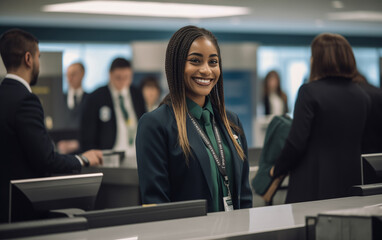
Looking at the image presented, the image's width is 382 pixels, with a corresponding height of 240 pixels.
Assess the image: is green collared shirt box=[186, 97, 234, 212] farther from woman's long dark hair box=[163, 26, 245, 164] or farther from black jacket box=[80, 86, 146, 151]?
black jacket box=[80, 86, 146, 151]

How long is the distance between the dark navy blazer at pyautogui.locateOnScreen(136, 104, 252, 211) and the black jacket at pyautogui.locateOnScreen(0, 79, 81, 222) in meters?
0.67

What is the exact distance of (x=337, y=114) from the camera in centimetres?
250

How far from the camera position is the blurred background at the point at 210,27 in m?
9.58

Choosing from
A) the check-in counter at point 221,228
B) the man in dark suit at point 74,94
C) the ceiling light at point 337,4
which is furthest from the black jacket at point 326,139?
the ceiling light at point 337,4

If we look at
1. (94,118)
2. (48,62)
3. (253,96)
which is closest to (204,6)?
(253,96)

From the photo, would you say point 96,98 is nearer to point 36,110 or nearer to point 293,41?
point 36,110

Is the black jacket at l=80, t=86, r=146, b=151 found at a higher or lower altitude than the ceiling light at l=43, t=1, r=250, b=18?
lower

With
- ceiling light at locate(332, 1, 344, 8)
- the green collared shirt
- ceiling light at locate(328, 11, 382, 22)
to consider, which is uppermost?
ceiling light at locate(332, 1, 344, 8)

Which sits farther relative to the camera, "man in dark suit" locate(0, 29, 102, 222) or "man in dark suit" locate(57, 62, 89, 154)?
"man in dark suit" locate(57, 62, 89, 154)

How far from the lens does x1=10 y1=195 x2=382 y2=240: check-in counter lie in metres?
1.04

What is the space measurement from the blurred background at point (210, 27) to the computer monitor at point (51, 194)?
16.9 feet

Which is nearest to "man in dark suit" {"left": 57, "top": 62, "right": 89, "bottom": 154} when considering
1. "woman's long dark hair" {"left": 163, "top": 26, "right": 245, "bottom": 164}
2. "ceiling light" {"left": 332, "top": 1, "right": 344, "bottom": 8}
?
"woman's long dark hair" {"left": 163, "top": 26, "right": 245, "bottom": 164}

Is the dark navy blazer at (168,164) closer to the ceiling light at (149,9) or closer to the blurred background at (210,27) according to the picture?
the blurred background at (210,27)

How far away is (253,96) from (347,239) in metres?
9.16
